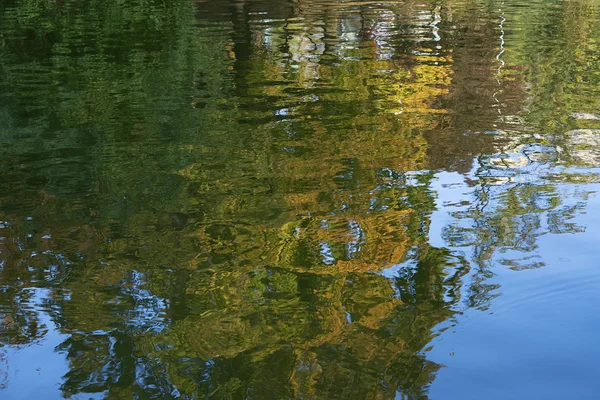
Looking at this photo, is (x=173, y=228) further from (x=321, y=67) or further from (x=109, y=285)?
(x=321, y=67)

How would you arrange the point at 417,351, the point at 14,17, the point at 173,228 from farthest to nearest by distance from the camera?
the point at 14,17 < the point at 173,228 < the point at 417,351

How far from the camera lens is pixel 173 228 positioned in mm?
5508

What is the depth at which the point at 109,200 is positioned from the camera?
613 centimetres

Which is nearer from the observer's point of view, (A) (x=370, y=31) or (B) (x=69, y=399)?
(B) (x=69, y=399)

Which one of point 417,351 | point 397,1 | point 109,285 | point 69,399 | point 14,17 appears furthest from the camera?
point 397,1

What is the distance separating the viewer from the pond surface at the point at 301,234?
363 centimetres

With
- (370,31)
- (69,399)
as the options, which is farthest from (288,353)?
(370,31)

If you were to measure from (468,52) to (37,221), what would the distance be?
10.8 metres

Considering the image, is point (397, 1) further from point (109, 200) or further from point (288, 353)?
point (288, 353)

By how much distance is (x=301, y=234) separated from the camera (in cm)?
536

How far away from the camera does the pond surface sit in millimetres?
3633

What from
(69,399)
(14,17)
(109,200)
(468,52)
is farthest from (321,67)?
(14,17)

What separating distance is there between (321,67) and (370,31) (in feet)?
19.7

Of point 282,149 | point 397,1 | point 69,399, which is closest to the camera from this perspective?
point 69,399
